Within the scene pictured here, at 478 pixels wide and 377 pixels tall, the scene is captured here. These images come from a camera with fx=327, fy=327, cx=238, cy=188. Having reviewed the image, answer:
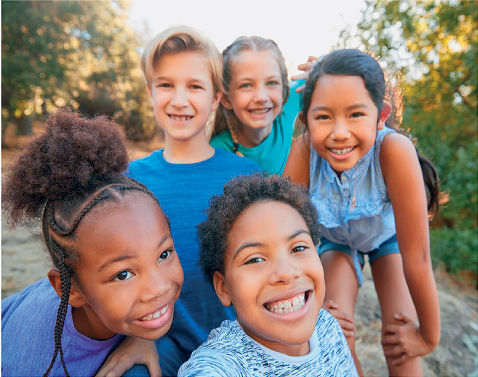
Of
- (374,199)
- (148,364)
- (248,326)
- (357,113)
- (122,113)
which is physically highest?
(357,113)

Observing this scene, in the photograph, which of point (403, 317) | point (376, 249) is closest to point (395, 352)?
point (403, 317)

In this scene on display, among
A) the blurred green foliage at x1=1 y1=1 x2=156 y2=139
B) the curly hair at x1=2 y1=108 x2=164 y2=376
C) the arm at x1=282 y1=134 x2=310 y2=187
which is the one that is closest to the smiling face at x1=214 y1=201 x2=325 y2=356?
the curly hair at x1=2 y1=108 x2=164 y2=376

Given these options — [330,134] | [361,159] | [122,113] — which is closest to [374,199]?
[361,159]

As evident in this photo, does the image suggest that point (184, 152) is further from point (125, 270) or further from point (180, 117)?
point (125, 270)

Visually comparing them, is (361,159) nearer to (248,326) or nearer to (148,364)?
(248,326)

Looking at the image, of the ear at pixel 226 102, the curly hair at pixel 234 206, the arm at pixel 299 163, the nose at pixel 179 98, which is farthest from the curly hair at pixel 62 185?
the ear at pixel 226 102

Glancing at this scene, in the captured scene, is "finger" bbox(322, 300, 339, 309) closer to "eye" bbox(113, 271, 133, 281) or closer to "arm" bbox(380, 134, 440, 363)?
"arm" bbox(380, 134, 440, 363)

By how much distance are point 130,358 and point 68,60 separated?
11370 millimetres

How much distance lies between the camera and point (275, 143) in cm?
277

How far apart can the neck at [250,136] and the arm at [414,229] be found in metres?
1.10

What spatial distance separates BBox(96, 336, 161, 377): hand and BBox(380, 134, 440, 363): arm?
1.42m

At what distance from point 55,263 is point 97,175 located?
0.40m

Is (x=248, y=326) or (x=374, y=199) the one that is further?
(x=374, y=199)

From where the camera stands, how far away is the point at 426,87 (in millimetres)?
5691
